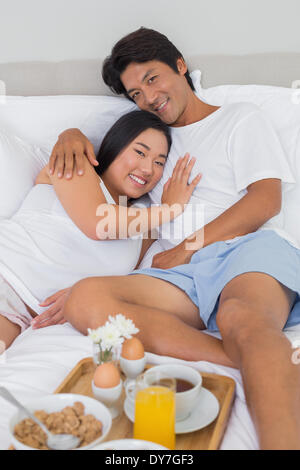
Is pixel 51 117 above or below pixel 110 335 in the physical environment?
above

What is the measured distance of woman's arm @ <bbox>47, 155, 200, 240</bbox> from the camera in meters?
1.44

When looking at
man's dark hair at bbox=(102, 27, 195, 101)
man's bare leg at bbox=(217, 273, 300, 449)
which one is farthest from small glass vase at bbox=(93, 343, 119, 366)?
man's dark hair at bbox=(102, 27, 195, 101)

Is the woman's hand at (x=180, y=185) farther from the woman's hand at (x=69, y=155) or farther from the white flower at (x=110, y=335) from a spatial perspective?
the white flower at (x=110, y=335)

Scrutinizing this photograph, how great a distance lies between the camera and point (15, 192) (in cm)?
170

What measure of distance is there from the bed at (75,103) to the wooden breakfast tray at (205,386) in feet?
0.11

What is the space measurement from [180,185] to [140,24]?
33.3 inches

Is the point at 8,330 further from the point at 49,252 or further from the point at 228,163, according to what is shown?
the point at 228,163

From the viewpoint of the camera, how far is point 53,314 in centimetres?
134

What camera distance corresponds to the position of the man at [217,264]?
0.88 metres

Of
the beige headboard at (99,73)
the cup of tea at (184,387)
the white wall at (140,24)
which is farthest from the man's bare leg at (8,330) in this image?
the white wall at (140,24)

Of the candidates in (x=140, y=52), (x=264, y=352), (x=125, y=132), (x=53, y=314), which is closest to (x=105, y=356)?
(x=264, y=352)

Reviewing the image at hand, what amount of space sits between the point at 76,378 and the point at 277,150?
0.97 metres


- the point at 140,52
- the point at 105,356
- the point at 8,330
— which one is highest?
the point at 140,52

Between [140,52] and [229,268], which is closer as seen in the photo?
[229,268]
